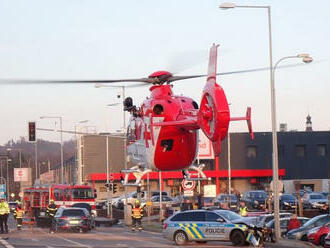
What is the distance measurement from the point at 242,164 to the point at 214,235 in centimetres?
6351

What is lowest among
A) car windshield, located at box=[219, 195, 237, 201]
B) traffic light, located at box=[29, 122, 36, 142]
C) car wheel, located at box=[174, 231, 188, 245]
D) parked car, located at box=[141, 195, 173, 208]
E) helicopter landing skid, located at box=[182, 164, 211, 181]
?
car wheel, located at box=[174, 231, 188, 245]

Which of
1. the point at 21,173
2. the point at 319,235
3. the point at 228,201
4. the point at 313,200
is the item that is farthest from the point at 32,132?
the point at 21,173

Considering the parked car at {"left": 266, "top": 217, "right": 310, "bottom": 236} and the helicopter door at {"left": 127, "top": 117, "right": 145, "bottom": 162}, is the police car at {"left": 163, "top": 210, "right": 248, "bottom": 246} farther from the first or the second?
the helicopter door at {"left": 127, "top": 117, "right": 145, "bottom": 162}

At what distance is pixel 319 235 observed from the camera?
1331 inches

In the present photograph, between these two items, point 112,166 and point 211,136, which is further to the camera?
point 112,166

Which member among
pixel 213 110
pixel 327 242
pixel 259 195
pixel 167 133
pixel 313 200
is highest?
pixel 213 110

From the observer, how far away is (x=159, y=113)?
28031 mm

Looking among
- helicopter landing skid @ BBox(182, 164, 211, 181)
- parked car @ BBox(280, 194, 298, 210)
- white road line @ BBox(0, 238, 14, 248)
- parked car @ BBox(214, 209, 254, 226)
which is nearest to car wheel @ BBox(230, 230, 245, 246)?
parked car @ BBox(214, 209, 254, 226)

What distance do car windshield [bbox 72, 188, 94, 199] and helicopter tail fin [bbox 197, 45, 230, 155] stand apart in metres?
41.1

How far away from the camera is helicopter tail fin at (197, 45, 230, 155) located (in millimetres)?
23781

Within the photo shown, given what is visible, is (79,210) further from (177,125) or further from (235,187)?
(235,187)

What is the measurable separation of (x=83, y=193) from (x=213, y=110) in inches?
1701

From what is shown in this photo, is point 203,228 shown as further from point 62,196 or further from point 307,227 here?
point 62,196

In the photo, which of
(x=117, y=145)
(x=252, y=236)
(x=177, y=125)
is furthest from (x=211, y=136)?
(x=117, y=145)
